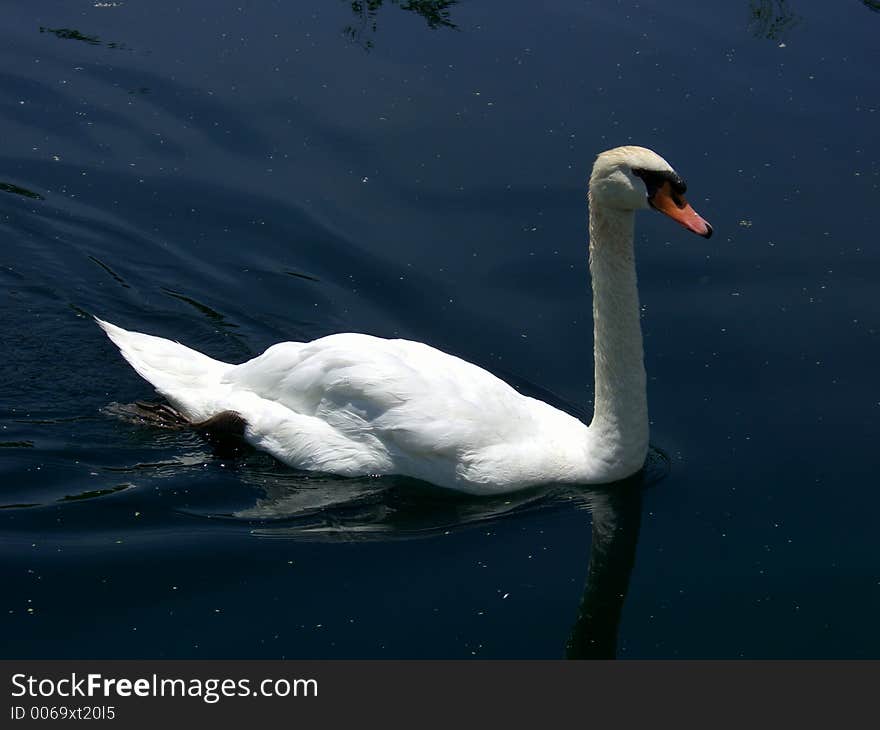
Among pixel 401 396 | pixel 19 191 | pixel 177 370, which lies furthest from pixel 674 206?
pixel 19 191

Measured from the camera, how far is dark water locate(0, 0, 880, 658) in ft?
23.9

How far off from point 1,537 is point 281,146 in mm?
5803

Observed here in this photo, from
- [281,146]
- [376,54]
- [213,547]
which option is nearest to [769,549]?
[213,547]

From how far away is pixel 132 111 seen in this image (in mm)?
13102

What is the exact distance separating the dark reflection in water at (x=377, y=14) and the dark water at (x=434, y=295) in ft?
0.19

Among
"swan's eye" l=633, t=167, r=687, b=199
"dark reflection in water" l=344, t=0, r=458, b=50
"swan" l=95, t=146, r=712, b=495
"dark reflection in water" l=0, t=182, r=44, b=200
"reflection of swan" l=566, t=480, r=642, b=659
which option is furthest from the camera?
"dark reflection in water" l=344, t=0, r=458, b=50

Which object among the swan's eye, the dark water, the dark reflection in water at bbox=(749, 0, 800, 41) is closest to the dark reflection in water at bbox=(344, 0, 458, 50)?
the dark water

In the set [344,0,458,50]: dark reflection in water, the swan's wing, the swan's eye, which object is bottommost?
the swan's wing

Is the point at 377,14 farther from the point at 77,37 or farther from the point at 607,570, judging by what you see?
the point at 607,570

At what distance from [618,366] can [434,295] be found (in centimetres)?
260

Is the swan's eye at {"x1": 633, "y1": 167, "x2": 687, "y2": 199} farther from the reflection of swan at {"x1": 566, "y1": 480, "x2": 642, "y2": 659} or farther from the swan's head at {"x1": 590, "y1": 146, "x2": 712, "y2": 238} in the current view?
the reflection of swan at {"x1": 566, "y1": 480, "x2": 642, "y2": 659}

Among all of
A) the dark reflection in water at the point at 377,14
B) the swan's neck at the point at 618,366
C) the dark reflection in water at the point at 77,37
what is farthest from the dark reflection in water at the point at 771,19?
the swan's neck at the point at 618,366

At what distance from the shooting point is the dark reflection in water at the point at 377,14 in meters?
14.5

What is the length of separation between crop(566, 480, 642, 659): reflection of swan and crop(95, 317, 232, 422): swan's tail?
8.56 ft
